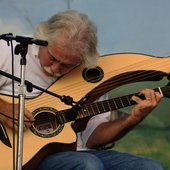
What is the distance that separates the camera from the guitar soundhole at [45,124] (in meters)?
2.06

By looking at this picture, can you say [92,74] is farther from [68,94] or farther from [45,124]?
[45,124]

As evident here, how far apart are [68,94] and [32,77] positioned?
0.57 feet

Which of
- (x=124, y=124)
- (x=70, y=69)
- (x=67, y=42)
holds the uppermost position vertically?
(x=67, y=42)

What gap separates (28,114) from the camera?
6.59 ft

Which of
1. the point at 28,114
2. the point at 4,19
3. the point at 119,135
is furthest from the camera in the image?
the point at 4,19

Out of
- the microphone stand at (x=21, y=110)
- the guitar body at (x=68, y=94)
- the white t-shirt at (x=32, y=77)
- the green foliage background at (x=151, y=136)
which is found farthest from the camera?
the green foliage background at (x=151, y=136)

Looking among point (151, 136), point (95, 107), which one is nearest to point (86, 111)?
point (95, 107)

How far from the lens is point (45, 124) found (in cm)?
206

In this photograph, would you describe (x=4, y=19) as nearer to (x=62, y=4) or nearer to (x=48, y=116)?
(x=62, y=4)

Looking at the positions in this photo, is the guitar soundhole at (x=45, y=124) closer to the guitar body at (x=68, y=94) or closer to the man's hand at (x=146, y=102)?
the guitar body at (x=68, y=94)

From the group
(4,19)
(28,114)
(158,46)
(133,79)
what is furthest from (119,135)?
(4,19)

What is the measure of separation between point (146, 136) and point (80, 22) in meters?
0.80

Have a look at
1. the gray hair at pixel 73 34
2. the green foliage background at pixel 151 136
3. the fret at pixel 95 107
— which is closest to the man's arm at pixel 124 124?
the fret at pixel 95 107

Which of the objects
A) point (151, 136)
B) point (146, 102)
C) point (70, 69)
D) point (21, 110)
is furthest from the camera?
point (151, 136)
